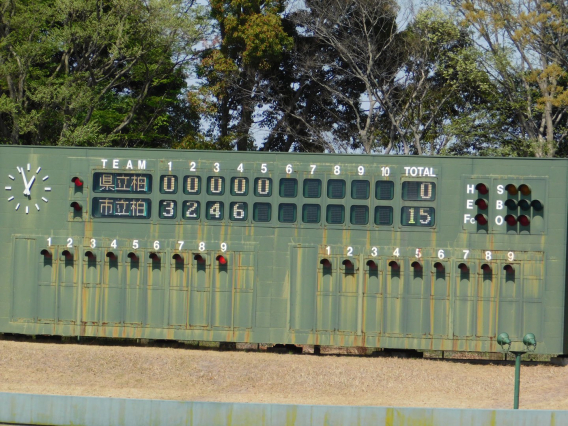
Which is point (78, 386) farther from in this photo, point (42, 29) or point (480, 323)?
point (42, 29)

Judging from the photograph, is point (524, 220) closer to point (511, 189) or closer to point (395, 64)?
point (511, 189)

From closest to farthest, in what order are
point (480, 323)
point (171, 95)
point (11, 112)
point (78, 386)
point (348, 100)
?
point (78, 386) → point (480, 323) → point (11, 112) → point (348, 100) → point (171, 95)

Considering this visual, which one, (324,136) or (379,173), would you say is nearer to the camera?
(379,173)

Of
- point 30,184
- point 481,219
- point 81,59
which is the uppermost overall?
point 81,59

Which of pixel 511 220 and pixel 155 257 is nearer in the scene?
pixel 511 220

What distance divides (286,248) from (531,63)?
100 feet

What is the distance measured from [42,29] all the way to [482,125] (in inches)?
1181

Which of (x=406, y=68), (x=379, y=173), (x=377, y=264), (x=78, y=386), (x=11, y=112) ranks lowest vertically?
(x=78, y=386)

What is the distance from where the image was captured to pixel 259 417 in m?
22.1

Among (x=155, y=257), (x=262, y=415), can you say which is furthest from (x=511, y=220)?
(x=262, y=415)

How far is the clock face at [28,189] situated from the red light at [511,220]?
52.6 feet

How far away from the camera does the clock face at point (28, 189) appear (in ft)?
104

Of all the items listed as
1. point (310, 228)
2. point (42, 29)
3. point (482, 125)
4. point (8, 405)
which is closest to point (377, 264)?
point (310, 228)

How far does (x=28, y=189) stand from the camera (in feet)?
104
